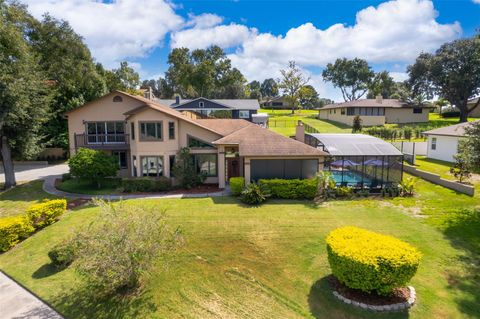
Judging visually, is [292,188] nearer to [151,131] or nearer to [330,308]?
[330,308]

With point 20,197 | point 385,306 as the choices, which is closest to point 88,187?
point 20,197

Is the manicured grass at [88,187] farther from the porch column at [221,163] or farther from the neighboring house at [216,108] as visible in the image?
the neighboring house at [216,108]

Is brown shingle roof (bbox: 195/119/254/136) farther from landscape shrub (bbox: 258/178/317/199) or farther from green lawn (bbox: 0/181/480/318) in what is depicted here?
green lawn (bbox: 0/181/480/318)

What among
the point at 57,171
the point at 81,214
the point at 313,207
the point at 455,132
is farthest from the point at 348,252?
the point at 57,171

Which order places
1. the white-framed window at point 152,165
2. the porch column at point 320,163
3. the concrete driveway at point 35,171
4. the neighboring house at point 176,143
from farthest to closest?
the concrete driveway at point 35,171, the white-framed window at point 152,165, the neighboring house at point 176,143, the porch column at point 320,163

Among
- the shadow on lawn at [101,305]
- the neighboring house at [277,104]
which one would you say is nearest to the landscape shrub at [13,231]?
the shadow on lawn at [101,305]

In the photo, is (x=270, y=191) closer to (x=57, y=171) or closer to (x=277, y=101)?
(x=57, y=171)

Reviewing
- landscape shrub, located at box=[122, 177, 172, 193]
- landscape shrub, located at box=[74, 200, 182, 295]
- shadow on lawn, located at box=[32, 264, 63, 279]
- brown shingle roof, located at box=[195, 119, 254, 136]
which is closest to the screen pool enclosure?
brown shingle roof, located at box=[195, 119, 254, 136]
